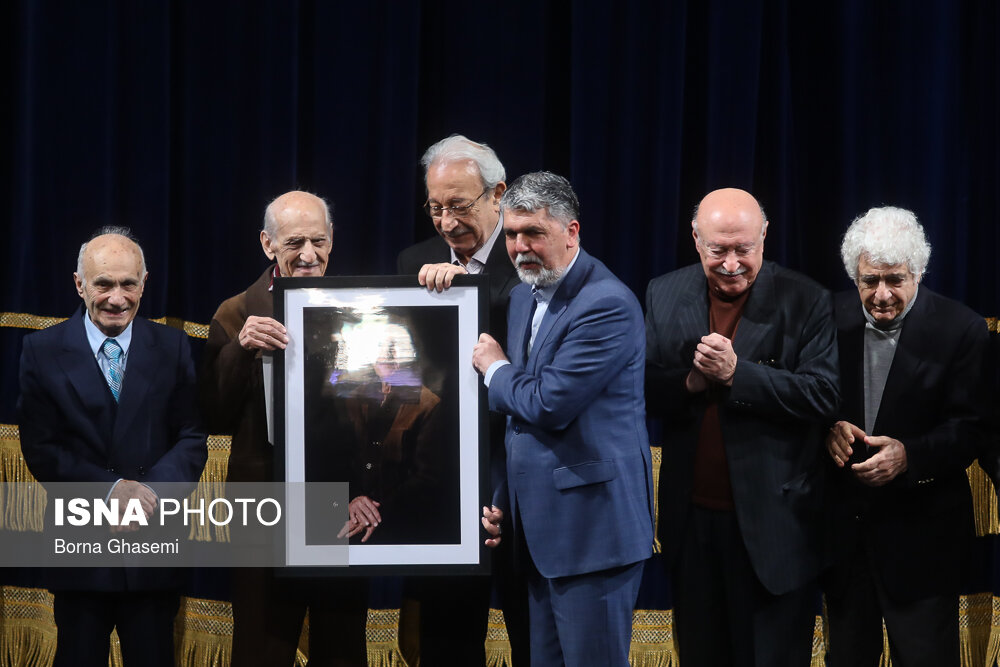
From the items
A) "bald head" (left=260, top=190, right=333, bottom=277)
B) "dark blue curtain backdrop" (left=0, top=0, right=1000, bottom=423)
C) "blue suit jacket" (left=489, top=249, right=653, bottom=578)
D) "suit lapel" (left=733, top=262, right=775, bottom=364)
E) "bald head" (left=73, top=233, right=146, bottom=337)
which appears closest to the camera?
"blue suit jacket" (left=489, top=249, right=653, bottom=578)

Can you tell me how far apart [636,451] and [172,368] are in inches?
50.8

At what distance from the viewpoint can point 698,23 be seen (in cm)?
372

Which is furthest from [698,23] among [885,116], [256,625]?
[256,625]

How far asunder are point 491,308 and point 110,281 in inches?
40.0

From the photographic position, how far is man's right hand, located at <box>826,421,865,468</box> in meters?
2.63

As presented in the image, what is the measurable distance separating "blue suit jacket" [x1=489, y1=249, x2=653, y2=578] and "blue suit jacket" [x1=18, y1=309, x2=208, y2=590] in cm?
97

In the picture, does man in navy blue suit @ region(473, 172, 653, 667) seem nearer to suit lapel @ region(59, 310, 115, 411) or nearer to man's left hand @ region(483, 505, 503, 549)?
man's left hand @ region(483, 505, 503, 549)

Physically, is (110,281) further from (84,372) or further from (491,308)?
(491,308)

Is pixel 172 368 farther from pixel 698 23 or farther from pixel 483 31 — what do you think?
pixel 698 23

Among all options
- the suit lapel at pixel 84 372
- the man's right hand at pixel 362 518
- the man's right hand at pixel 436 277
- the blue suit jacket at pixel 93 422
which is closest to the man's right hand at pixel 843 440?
the man's right hand at pixel 436 277

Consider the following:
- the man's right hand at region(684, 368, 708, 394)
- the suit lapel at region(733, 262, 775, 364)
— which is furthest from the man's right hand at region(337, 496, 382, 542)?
the suit lapel at region(733, 262, 775, 364)

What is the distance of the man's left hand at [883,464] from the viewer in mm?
2590

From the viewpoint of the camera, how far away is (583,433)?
2.42 m

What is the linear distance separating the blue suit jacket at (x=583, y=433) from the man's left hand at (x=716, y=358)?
0.16 m
